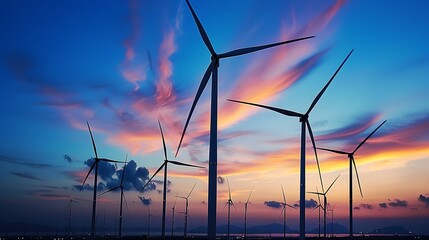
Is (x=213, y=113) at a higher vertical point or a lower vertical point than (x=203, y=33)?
lower

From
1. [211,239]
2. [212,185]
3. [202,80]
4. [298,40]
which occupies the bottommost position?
[211,239]

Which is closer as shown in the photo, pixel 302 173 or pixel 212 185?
pixel 212 185

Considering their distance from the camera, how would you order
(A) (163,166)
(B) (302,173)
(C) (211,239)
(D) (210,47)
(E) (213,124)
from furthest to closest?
(A) (163,166) < (B) (302,173) < (D) (210,47) < (E) (213,124) < (C) (211,239)

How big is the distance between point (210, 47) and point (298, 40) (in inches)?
391

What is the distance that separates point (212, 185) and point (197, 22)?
Answer: 60.2ft

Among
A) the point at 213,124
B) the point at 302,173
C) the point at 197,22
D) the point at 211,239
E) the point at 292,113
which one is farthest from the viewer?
the point at 292,113

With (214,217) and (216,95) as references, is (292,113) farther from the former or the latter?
(214,217)

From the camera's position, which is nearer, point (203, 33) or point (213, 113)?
point (213, 113)

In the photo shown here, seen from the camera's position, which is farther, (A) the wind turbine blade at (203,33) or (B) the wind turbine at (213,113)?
(A) the wind turbine blade at (203,33)

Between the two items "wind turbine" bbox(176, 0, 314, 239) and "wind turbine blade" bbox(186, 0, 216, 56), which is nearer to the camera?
"wind turbine" bbox(176, 0, 314, 239)

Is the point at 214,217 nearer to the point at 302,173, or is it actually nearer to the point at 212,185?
the point at 212,185

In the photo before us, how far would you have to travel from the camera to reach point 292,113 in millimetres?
71438

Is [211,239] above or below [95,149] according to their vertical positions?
below

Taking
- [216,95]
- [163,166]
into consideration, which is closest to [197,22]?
[216,95]
